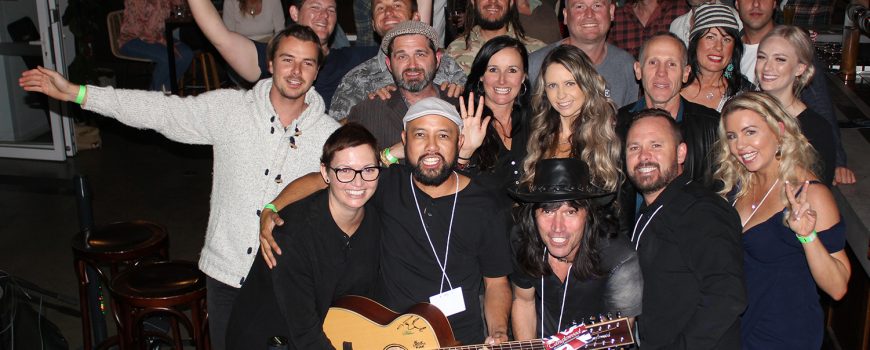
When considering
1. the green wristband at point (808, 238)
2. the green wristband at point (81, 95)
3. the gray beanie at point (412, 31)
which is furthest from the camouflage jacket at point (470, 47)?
the green wristband at point (808, 238)

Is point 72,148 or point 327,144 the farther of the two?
point 72,148

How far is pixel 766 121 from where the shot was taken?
3.65 meters

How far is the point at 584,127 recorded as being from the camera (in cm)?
406

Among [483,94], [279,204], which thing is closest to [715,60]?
[483,94]

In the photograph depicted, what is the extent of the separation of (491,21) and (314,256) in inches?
96.4

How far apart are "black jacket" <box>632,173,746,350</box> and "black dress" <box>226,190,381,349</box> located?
3.91 ft

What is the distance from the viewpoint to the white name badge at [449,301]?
143 inches

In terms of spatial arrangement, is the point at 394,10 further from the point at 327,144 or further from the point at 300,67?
the point at 327,144

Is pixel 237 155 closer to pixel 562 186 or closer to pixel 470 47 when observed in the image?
pixel 562 186

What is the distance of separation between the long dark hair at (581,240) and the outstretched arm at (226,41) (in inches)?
70.3

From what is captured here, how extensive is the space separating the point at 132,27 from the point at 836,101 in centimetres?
651

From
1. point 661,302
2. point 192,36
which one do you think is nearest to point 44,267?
point 192,36

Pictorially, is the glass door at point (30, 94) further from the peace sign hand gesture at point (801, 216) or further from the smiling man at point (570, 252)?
the peace sign hand gesture at point (801, 216)

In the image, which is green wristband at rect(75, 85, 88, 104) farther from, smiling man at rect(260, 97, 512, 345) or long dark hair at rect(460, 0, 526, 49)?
long dark hair at rect(460, 0, 526, 49)
